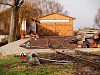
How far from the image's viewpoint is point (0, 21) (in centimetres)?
5478

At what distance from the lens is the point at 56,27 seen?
4950 centimetres

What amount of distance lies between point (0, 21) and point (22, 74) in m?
46.8

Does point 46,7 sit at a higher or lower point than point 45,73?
higher

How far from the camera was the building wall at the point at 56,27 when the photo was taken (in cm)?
4941

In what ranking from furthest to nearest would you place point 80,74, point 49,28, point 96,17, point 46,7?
point 46,7 → point 96,17 → point 49,28 → point 80,74

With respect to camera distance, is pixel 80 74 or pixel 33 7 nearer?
pixel 80 74

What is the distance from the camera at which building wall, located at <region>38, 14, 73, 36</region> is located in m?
49.4

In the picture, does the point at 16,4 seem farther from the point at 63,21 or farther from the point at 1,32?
the point at 1,32

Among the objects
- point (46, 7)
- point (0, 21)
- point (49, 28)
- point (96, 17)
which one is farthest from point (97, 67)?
point (46, 7)

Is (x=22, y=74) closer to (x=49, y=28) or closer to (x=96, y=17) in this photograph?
(x=49, y=28)

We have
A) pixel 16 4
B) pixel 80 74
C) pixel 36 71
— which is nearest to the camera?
pixel 80 74

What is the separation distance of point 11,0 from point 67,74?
2459 cm

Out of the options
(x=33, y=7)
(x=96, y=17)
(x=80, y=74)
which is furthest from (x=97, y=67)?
(x=96, y=17)

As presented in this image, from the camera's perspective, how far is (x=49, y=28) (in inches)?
1951
